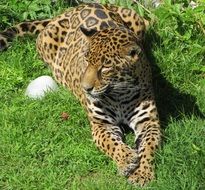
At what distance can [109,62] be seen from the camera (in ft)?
21.8

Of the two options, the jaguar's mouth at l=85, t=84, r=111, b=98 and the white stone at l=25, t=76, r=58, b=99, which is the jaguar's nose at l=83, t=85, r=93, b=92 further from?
the white stone at l=25, t=76, r=58, b=99

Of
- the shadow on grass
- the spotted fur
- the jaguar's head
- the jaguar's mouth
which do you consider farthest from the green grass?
the jaguar's head

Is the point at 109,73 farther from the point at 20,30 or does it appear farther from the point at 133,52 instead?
the point at 20,30

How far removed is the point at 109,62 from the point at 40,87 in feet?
4.92

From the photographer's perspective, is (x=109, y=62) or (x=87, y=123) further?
(x=87, y=123)

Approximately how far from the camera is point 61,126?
742 cm

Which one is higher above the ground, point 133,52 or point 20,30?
point 133,52

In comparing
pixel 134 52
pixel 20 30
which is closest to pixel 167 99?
pixel 134 52

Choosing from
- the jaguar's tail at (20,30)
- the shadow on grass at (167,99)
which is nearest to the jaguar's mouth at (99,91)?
the shadow on grass at (167,99)

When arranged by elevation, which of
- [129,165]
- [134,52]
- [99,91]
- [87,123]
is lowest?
[87,123]

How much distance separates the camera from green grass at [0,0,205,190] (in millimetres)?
6551

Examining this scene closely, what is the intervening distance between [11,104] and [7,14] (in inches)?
67.2

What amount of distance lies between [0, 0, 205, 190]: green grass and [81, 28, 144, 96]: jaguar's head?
75cm

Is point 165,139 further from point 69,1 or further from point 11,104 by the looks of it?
point 69,1
